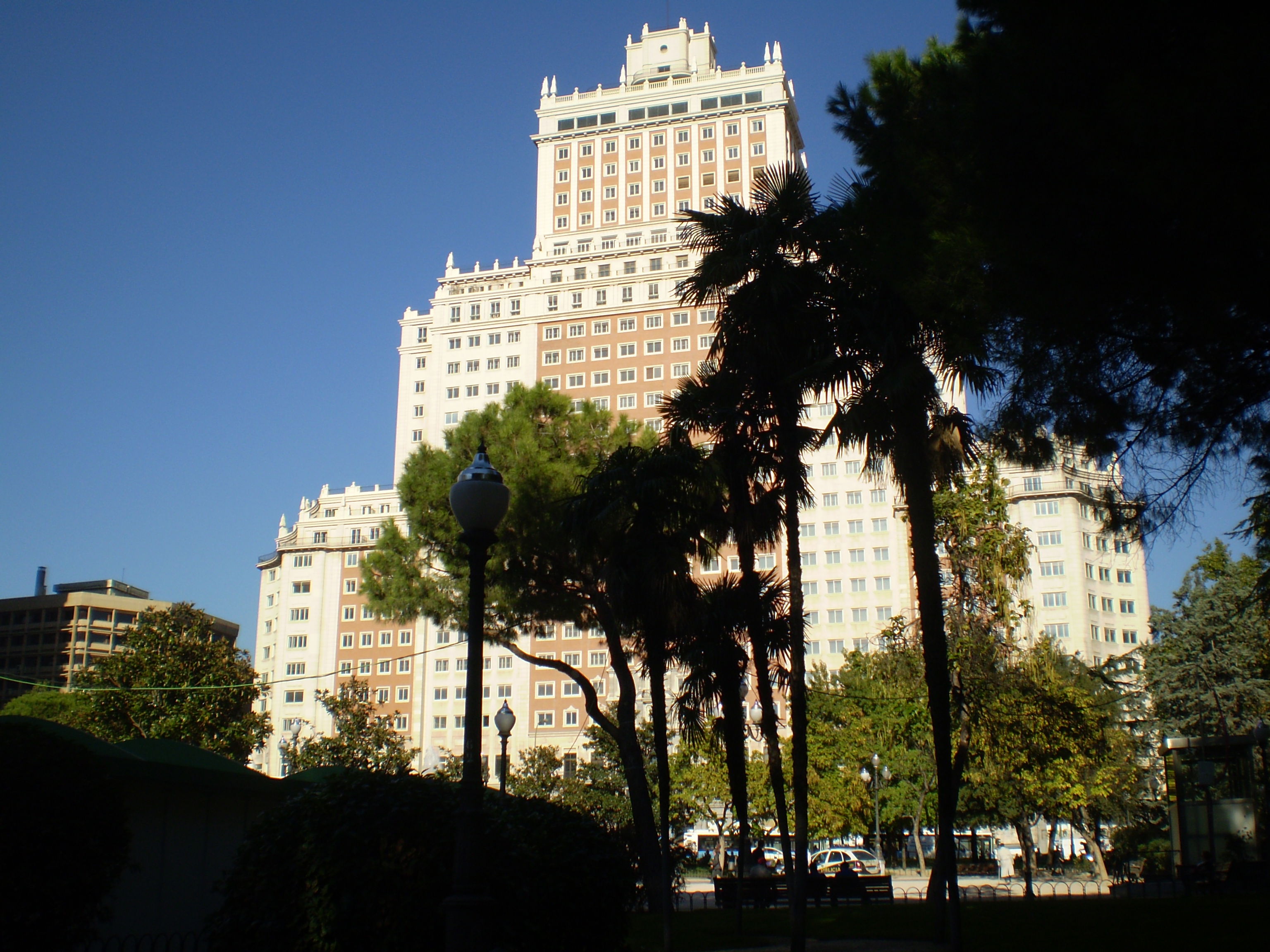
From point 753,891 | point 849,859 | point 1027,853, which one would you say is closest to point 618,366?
point 849,859

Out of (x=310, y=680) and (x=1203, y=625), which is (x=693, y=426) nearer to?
(x=1203, y=625)

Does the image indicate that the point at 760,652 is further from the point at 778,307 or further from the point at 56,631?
the point at 56,631

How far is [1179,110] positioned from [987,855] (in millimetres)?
64043

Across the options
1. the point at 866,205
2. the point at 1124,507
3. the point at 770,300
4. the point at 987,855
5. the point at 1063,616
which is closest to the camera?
the point at 1124,507

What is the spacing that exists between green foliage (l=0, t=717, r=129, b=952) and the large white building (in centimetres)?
7393

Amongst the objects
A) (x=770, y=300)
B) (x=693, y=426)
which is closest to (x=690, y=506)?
(x=693, y=426)

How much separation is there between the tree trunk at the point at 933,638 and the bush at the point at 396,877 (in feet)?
20.9

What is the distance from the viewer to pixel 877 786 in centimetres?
4309

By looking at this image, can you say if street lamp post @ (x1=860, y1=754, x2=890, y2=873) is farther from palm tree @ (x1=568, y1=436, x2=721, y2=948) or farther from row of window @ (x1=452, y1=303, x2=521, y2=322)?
row of window @ (x1=452, y1=303, x2=521, y2=322)

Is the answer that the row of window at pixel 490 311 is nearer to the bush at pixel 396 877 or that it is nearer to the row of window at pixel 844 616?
the row of window at pixel 844 616

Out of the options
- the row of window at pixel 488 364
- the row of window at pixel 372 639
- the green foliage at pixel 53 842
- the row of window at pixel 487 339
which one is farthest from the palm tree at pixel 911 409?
the row of window at pixel 372 639

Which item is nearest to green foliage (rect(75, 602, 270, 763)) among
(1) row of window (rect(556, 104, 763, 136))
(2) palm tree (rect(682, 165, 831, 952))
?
(2) palm tree (rect(682, 165, 831, 952))

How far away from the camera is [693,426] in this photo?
20875 mm

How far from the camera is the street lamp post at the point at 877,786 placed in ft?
138
